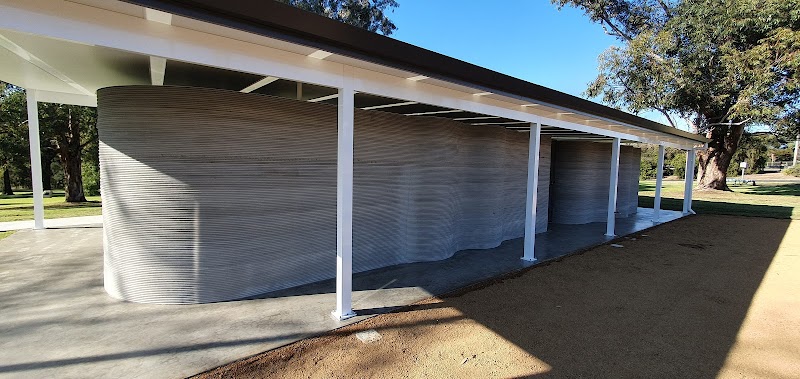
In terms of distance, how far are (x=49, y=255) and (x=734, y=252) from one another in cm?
1317

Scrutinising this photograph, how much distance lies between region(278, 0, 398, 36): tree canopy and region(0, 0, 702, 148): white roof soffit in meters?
14.8

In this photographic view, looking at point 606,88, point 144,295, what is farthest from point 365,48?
point 606,88

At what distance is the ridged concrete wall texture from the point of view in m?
4.21

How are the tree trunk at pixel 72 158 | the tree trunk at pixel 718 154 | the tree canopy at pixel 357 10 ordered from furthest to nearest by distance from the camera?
the tree trunk at pixel 718 154 < the tree canopy at pixel 357 10 < the tree trunk at pixel 72 158

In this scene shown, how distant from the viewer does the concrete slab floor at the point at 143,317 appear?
3.16 meters

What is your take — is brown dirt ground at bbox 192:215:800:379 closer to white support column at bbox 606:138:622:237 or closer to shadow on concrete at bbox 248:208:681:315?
shadow on concrete at bbox 248:208:681:315

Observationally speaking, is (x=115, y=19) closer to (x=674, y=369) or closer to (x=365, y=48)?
(x=365, y=48)

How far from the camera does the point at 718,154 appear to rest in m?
22.2

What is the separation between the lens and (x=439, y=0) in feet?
63.3

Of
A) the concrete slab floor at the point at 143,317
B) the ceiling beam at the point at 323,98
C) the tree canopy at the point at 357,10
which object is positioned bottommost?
the concrete slab floor at the point at 143,317

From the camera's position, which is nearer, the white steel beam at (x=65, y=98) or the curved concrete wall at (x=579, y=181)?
the white steel beam at (x=65, y=98)

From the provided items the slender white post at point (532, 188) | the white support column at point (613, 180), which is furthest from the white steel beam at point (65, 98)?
the white support column at point (613, 180)

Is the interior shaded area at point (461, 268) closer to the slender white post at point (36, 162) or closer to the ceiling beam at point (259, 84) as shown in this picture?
the ceiling beam at point (259, 84)

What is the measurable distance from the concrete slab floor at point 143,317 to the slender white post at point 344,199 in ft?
0.79
